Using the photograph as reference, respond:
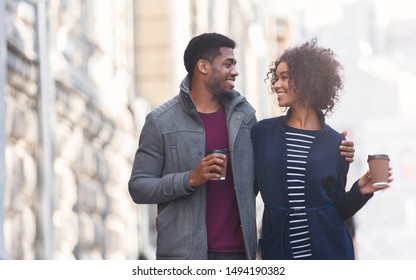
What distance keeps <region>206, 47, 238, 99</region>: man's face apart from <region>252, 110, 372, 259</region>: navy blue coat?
0.19 m

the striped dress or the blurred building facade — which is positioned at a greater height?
the blurred building facade

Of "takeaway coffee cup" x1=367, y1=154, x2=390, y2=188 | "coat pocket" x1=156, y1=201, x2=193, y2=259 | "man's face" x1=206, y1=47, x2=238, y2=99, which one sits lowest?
"coat pocket" x1=156, y1=201, x2=193, y2=259

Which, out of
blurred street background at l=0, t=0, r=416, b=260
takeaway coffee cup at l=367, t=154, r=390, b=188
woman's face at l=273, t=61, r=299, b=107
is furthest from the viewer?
blurred street background at l=0, t=0, r=416, b=260

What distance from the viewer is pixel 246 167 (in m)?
4.18

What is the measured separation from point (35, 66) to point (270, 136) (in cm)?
365

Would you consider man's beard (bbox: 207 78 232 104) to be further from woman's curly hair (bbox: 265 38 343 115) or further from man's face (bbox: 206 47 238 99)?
woman's curly hair (bbox: 265 38 343 115)

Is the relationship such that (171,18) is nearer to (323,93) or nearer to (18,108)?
(18,108)

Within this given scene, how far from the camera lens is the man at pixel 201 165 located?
13.6 feet

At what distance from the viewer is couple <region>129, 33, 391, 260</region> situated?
411 cm

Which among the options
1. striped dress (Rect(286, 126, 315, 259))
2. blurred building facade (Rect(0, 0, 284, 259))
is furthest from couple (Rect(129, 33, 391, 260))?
blurred building facade (Rect(0, 0, 284, 259))

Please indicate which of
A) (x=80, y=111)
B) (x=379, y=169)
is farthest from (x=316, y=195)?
(x=80, y=111)

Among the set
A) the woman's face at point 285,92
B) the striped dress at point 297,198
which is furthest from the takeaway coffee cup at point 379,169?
the woman's face at point 285,92

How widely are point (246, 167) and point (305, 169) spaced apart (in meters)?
0.20

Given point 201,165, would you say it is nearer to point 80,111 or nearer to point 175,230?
point 175,230
